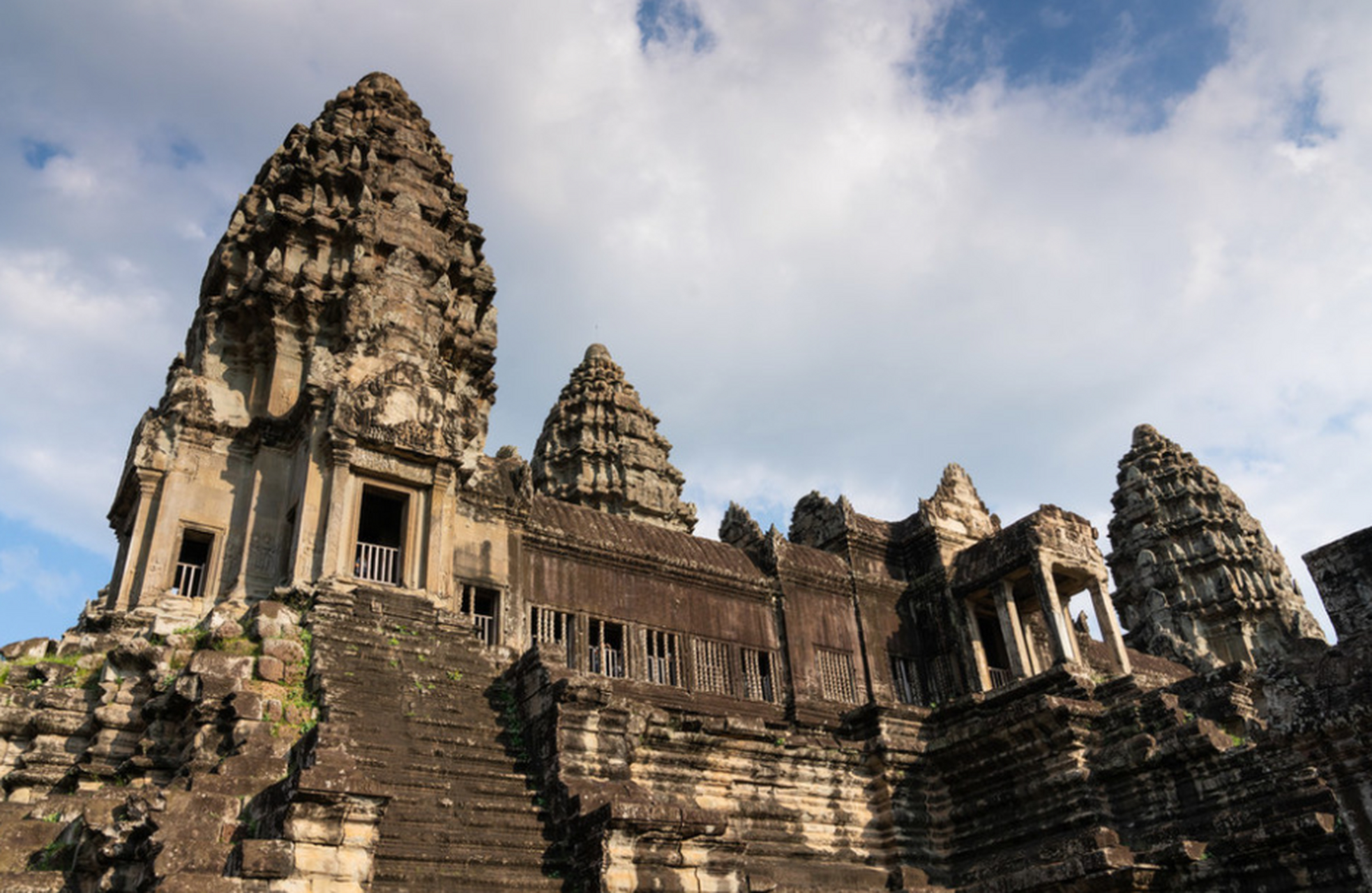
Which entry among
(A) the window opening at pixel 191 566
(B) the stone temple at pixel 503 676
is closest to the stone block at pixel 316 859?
(B) the stone temple at pixel 503 676

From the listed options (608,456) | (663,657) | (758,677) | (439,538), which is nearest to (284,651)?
(439,538)

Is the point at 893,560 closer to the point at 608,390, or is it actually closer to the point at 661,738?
the point at 661,738

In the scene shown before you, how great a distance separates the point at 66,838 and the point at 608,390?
30439 millimetres

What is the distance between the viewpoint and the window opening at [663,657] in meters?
19.8

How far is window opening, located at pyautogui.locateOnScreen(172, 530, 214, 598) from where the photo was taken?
16734 mm

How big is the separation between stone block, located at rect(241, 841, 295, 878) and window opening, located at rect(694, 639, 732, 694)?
1160 cm

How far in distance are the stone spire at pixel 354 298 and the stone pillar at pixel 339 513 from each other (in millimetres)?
432

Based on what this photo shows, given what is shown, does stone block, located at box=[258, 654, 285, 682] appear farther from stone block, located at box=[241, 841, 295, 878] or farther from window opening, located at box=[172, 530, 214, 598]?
window opening, located at box=[172, 530, 214, 598]

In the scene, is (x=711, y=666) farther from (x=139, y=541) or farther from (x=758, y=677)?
(x=139, y=541)

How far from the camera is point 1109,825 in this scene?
621 inches

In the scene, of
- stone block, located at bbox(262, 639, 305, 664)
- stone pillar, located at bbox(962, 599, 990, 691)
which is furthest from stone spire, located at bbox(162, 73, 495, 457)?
stone pillar, located at bbox(962, 599, 990, 691)

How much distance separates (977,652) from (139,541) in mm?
16725

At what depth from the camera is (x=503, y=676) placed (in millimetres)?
14703

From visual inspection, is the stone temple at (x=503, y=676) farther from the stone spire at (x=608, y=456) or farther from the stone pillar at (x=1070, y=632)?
the stone spire at (x=608, y=456)
